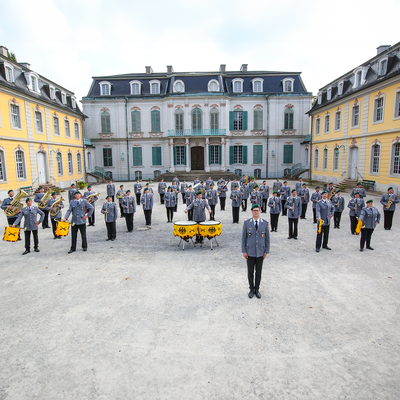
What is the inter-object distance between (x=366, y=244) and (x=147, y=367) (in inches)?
329

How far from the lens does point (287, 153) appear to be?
124ft

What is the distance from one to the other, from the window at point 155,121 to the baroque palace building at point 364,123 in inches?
747

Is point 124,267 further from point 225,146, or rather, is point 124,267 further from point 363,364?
point 225,146

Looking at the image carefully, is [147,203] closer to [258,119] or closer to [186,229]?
[186,229]

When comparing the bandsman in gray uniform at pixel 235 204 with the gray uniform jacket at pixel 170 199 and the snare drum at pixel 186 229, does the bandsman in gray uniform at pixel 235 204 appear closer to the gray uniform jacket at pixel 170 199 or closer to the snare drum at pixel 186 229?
the gray uniform jacket at pixel 170 199

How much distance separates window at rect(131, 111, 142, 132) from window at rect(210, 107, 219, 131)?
935 centimetres

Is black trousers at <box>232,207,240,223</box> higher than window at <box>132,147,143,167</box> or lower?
lower

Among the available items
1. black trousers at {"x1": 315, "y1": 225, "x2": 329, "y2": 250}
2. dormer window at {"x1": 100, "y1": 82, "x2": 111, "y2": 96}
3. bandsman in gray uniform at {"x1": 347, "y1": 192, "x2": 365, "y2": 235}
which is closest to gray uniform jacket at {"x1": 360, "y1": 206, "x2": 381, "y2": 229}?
black trousers at {"x1": 315, "y1": 225, "x2": 329, "y2": 250}

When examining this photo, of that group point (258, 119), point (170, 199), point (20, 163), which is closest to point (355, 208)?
point (170, 199)

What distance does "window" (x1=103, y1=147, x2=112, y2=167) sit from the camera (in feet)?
124

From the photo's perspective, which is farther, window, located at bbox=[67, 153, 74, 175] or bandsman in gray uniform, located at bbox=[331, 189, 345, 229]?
window, located at bbox=[67, 153, 74, 175]

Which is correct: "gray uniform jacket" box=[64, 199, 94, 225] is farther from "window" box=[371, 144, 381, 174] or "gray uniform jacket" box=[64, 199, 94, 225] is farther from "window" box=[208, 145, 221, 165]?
"window" box=[208, 145, 221, 165]

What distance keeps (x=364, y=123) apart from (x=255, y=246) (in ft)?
73.2

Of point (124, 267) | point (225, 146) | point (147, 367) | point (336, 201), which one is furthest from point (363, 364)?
point (225, 146)
